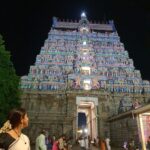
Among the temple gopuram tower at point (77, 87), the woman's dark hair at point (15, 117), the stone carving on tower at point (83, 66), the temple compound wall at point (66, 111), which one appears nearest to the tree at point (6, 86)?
the temple compound wall at point (66, 111)

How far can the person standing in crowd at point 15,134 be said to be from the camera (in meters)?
2.78

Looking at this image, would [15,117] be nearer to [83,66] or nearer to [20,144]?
[20,144]

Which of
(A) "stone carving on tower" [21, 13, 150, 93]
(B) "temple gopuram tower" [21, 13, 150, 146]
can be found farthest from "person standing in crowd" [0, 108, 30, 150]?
(A) "stone carving on tower" [21, 13, 150, 93]

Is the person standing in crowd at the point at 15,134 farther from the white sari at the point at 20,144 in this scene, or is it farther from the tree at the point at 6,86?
the tree at the point at 6,86

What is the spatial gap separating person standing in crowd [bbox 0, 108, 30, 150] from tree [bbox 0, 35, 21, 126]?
15.4 metres

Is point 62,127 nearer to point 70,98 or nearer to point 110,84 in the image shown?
point 70,98

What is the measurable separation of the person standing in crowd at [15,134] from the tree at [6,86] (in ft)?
50.7

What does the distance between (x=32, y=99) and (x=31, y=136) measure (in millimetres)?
5924

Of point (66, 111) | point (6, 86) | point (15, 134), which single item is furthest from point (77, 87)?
point (15, 134)

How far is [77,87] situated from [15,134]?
30926 mm

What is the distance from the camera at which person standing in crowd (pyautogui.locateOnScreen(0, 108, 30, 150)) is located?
9.12ft

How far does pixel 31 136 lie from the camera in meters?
29.7

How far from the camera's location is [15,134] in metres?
3.03

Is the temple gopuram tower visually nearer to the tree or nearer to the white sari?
the tree
